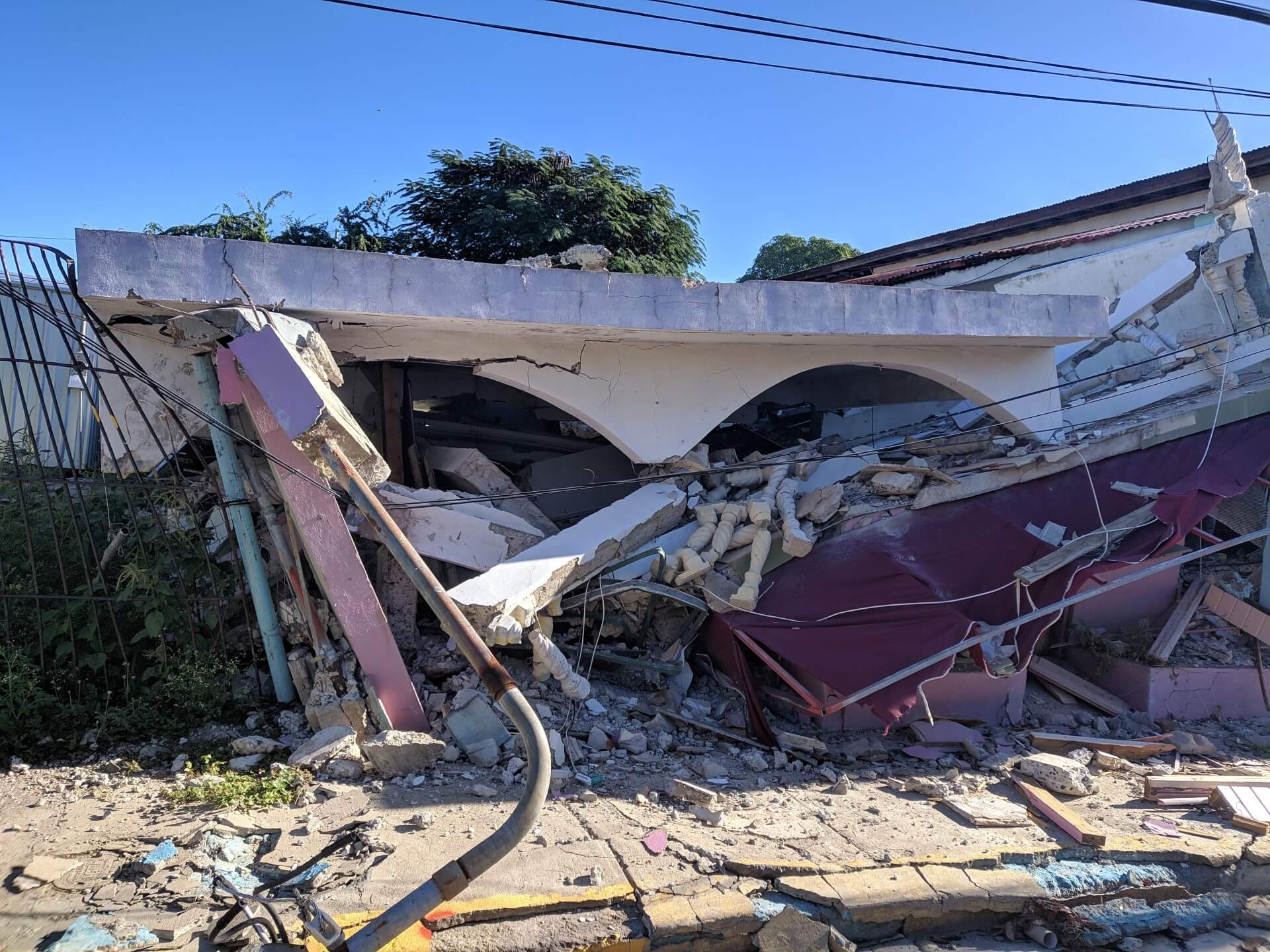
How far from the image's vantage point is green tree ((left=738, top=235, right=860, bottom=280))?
24.3 m

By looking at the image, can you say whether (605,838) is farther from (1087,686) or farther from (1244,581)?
(1244,581)

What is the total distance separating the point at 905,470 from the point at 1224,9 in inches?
169

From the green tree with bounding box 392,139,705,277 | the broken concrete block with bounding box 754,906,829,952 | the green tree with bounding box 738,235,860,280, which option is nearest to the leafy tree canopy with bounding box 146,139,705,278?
the green tree with bounding box 392,139,705,277

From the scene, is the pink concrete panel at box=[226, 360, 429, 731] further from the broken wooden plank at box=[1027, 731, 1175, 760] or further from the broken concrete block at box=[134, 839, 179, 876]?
the broken wooden plank at box=[1027, 731, 1175, 760]

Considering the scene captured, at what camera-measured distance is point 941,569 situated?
713cm

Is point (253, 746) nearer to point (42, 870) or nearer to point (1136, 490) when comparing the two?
point (42, 870)

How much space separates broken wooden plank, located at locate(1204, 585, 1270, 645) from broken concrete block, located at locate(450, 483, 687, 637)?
5459 mm

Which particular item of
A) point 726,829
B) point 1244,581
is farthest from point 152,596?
point 1244,581

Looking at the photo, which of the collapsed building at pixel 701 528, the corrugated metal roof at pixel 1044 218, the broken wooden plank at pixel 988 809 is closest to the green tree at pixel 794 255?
the corrugated metal roof at pixel 1044 218

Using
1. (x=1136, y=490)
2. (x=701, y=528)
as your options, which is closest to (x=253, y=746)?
(x=701, y=528)

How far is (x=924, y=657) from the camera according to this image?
6168 millimetres

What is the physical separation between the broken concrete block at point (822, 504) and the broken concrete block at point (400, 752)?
150 inches

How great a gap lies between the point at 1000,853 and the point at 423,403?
25.4 feet

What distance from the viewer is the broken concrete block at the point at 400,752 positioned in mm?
5344
